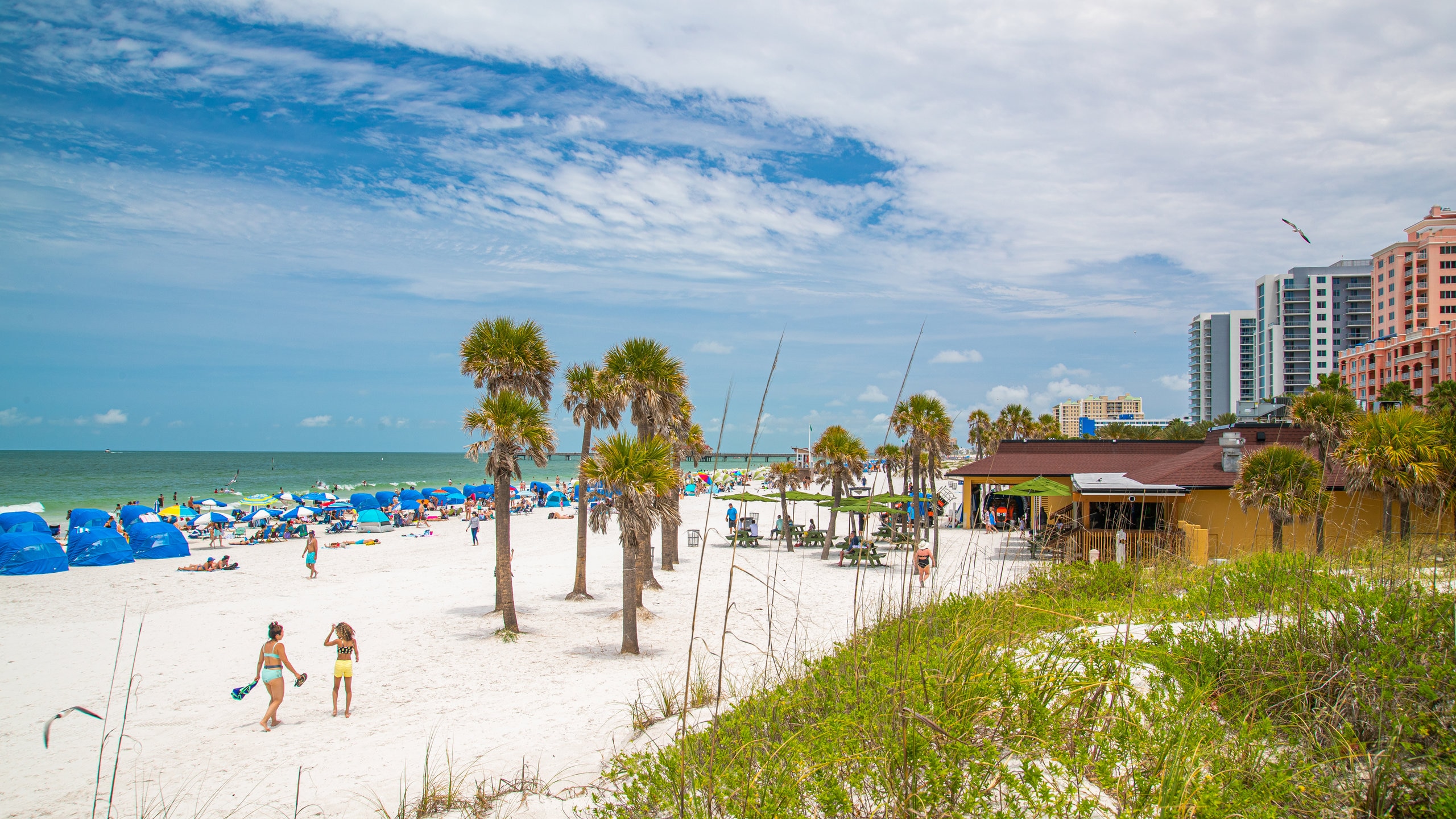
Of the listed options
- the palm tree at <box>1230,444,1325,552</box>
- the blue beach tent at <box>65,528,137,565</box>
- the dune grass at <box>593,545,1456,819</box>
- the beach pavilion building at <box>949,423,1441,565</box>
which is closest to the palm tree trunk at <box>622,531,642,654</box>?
the beach pavilion building at <box>949,423,1441,565</box>

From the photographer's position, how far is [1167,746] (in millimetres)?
3459

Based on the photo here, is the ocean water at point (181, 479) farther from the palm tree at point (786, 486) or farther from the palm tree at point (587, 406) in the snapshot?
the palm tree at point (587, 406)

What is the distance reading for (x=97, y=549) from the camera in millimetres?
23984

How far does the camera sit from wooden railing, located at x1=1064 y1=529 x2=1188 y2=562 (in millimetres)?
12969

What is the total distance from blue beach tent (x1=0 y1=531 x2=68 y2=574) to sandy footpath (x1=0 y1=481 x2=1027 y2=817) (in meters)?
0.83

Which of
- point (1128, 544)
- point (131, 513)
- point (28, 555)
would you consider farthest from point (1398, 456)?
point (131, 513)

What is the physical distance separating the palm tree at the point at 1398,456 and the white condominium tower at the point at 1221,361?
142167mm

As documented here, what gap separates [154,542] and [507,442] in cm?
2094

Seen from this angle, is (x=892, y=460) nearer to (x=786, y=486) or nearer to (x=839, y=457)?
(x=839, y=457)

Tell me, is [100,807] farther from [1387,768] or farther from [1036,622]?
[1387,768]

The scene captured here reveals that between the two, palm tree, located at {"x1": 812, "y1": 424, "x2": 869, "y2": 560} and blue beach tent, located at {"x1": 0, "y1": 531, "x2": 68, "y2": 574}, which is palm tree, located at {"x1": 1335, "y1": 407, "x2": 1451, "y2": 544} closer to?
palm tree, located at {"x1": 812, "y1": 424, "x2": 869, "y2": 560}

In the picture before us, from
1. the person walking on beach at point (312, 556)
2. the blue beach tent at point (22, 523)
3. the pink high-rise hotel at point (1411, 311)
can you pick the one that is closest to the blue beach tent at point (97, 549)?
the blue beach tent at point (22, 523)

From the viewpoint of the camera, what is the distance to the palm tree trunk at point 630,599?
12.3m

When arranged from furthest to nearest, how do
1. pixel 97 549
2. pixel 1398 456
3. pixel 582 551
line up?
1. pixel 97 549
2. pixel 582 551
3. pixel 1398 456
